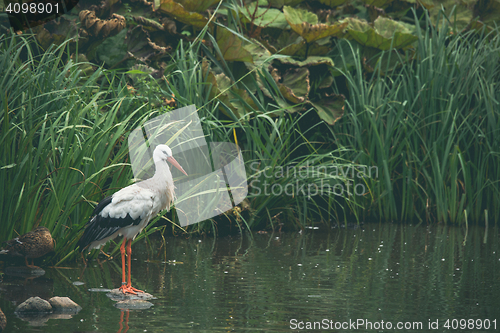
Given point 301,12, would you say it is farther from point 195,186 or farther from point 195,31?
point 195,186

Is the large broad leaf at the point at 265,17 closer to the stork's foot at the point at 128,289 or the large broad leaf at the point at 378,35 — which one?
the large broad leaf at the point at 378,35

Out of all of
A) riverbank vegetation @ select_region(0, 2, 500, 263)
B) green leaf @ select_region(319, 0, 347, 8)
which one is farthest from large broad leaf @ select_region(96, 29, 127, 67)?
green leaf @ select_region(319, 0, 347, 8)

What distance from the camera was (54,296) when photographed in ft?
12.7

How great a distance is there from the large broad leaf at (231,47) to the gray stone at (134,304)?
3930mm

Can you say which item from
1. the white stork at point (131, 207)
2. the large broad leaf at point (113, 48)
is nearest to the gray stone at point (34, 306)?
the white stork at point (131, 207)

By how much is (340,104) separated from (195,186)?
249cm

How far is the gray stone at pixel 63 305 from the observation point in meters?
3.58

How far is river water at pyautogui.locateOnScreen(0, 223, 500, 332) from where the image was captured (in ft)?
11.3

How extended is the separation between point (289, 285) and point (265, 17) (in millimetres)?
4779

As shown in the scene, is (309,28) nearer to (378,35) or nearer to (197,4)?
(378,35)

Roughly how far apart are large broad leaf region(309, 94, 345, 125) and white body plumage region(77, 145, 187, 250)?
11.3 ft

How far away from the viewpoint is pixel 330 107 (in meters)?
7.45

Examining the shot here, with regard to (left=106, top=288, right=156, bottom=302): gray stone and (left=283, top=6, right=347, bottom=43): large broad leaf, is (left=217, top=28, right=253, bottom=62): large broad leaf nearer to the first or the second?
(left=283, top=6, right=347, bottom=43): large broad leaf

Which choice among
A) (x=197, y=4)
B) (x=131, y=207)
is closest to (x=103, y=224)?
(x=131, y=207)
